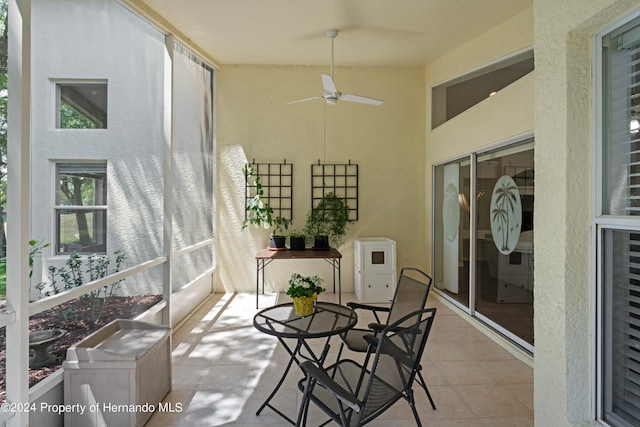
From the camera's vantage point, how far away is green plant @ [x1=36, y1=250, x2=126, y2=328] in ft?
7.36

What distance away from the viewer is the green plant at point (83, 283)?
2.24m

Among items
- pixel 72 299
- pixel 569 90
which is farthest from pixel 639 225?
pixel 72 299

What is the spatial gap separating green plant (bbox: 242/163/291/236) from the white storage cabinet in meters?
1.33

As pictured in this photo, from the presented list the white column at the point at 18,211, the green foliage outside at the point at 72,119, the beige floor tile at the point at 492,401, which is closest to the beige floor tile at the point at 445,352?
the beige floor tile at the point at 492,401

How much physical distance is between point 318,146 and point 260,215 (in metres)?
1.46

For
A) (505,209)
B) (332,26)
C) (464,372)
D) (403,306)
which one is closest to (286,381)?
(403,306)

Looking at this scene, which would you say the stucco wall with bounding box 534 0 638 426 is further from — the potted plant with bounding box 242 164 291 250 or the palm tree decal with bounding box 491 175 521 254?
the potted plant with bounding box 242 164 291 250

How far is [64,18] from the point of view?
2322 millimetres

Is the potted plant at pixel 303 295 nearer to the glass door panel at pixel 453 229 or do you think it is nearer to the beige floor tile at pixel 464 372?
the beige floor tile at pixel 464 372

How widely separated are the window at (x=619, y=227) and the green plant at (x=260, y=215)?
4.27 m

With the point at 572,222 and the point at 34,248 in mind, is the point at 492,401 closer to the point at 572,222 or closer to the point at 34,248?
the point at 572,222

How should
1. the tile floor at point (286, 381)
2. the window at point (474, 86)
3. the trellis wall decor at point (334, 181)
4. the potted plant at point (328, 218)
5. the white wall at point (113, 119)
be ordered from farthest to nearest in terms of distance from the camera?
the trellis wall decor at point (334, 181) < the potted plant at point (328, 218) < the window at point (474, 86) < the tile floor at point (286, 381) < the white wall at point (113, 119)

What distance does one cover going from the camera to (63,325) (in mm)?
2287

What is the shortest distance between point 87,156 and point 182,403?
78.2 inches
